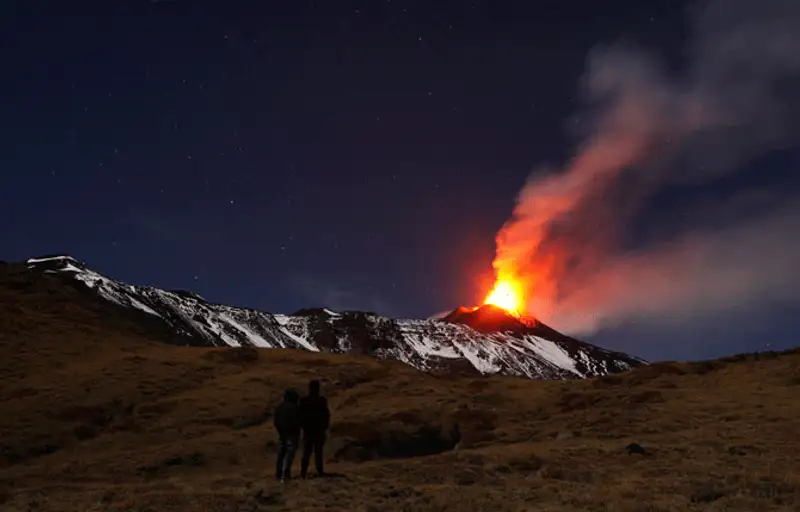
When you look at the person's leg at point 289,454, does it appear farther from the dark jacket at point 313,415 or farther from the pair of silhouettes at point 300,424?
the dark jacket at point 313,415

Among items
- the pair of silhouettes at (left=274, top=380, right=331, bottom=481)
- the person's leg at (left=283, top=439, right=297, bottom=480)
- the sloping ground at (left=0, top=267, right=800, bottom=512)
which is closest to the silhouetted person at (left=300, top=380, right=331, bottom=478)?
the pair of silhouettes at (left=274, top=380, right=331, bottom=481)

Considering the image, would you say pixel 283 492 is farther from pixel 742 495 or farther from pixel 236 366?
pixel 236 366

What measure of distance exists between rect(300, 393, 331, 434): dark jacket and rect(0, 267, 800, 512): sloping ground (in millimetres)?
1645

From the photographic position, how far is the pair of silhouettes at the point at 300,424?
2064 cm

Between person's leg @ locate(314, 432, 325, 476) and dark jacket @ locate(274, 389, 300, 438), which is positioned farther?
person's leg @ locate(314, 432, 325, 476)

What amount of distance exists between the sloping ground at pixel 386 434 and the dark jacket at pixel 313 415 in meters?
1.64

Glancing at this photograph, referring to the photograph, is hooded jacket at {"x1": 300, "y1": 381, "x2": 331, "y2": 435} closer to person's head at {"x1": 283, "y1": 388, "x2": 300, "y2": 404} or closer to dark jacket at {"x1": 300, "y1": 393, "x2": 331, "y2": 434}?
dark jacket at {"x1": 300, "y1": 393, "x2": 331, "y2": 434}

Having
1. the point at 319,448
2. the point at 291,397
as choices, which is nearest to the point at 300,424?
the point at 291,397

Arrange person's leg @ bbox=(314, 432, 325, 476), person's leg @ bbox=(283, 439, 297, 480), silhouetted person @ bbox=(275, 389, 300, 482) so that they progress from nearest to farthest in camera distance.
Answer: person's leg @ bbox=(283, 439, 297, 480) < silhouetted person @ bbox=(275, 389, 300, 482) < person's leg @ bbox=(314, 432, 325, 476)

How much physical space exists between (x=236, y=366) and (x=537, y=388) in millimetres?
27532

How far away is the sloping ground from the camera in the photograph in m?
19.9

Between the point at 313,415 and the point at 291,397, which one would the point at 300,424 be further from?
the point at 291,397

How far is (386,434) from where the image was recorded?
37.8m

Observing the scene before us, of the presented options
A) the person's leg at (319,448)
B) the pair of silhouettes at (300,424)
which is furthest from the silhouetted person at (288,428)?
the person's leg at (319,448)
